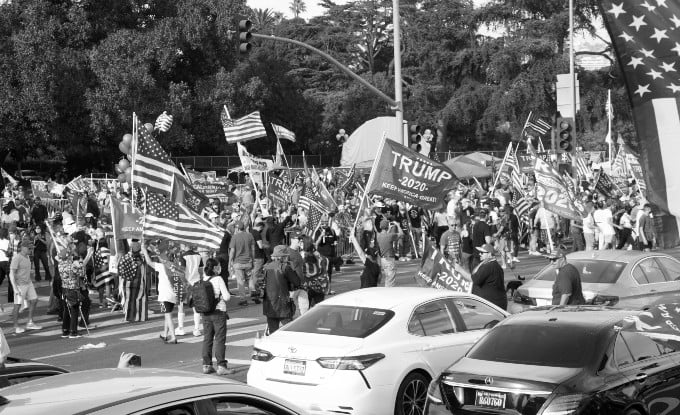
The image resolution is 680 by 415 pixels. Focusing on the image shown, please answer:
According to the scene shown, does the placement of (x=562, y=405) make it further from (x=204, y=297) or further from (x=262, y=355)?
(x=204, y=297)

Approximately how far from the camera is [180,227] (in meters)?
16.3

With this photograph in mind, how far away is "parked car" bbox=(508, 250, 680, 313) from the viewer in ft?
46.2

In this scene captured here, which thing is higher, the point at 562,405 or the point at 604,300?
the point at 604,300

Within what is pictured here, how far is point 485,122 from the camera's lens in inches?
2635

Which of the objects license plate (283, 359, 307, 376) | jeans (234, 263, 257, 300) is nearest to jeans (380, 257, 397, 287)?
jeans (234, 263, 257, 300)

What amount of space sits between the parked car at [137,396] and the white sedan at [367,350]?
14.4 feet

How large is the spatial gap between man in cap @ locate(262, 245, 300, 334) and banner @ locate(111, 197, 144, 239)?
6.34m

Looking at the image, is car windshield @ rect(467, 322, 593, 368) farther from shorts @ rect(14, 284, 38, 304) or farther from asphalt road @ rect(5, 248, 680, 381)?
shorts @ rect(14, 284, 38, 304)

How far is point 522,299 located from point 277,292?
3688mm

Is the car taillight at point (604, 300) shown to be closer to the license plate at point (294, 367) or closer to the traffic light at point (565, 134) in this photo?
the license plate at point (294, 367)

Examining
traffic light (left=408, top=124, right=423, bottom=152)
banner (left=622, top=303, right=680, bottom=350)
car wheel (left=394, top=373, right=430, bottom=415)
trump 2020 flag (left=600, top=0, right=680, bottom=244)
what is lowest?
car wheel (left=394, top=373, right=430, bottom=415)

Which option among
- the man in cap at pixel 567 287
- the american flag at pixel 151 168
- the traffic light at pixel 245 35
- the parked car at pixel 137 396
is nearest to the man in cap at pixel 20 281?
the american flag at pixel 151 168

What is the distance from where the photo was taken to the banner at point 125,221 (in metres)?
19.3

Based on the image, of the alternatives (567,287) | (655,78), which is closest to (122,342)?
(567,287)
